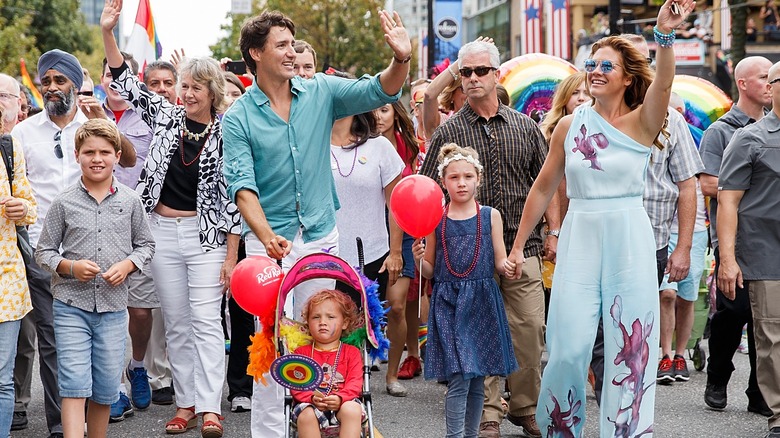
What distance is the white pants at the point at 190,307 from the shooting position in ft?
23.2

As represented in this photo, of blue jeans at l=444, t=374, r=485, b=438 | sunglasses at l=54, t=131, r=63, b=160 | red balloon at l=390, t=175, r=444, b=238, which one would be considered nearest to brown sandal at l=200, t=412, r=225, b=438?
blue jeans at l=444, t=374, r=485, b=438

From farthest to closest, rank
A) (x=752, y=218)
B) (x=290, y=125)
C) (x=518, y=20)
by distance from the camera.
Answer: (x=518, y=20) < (x=752, y=218) < (x=290, y=125)

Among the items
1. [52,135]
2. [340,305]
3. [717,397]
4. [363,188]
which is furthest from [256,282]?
[717,397]

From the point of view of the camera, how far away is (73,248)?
20.2ft

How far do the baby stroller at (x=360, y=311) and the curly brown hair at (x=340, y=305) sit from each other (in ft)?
0.12

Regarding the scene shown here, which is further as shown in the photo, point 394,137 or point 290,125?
point 394,137

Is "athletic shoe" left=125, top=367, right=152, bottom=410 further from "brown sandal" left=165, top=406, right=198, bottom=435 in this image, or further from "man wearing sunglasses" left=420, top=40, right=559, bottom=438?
"man wearing sunglasses" left=420, top=40, right=559, bottom=438

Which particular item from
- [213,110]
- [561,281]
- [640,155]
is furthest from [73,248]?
[640,155]

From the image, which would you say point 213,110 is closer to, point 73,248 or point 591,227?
point 73,248

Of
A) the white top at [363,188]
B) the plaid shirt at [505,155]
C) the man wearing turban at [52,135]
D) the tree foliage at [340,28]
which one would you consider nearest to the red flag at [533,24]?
the tree foliage at [340,28]

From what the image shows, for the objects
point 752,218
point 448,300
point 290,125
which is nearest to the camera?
point 290,125

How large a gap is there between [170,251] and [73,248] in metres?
1.07

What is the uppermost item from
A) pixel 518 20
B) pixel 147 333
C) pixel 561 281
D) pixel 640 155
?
pixel 518 20

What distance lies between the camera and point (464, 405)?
6148 millimetres
